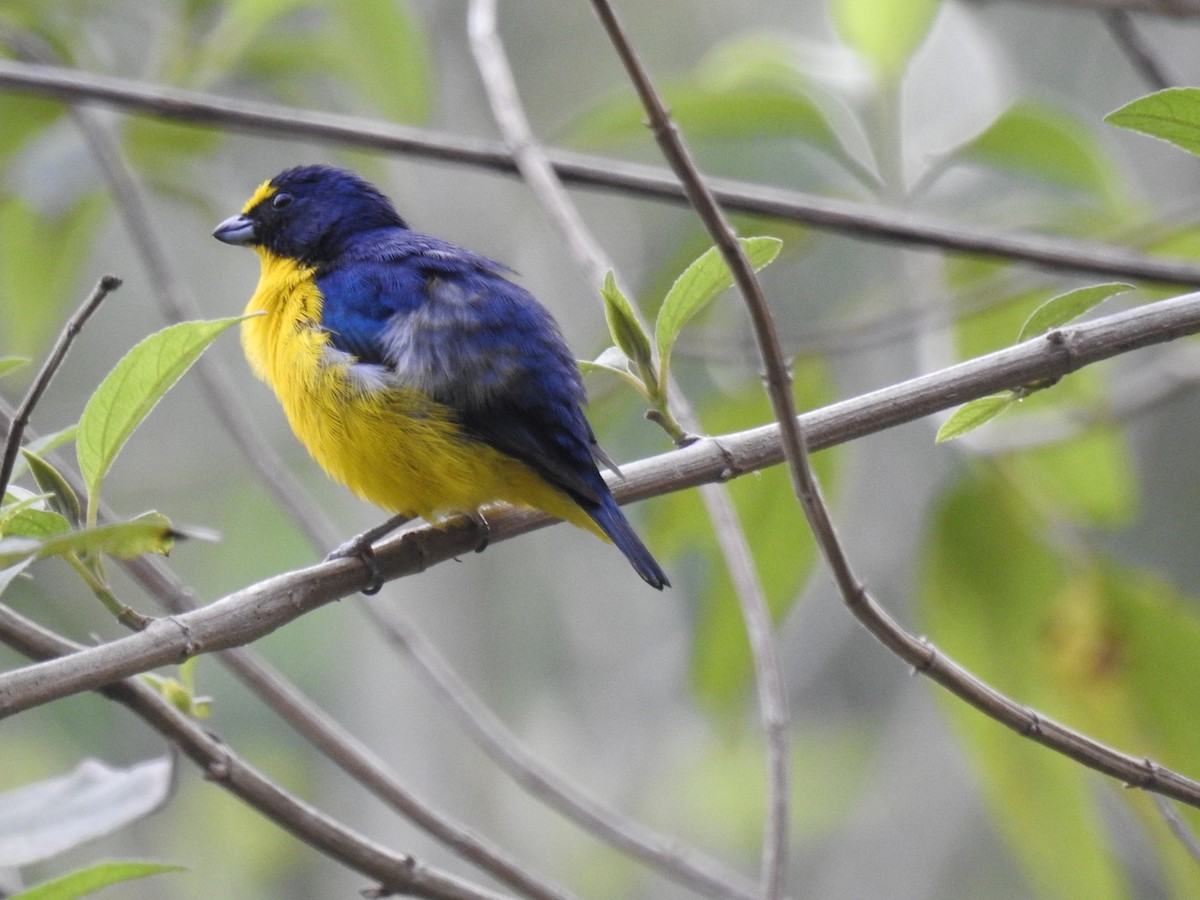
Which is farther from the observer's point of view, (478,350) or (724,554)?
(478,350)

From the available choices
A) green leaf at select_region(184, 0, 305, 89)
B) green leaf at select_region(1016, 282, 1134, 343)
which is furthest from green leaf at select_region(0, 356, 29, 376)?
green leaf at select_region(184, 0, 305, 89)

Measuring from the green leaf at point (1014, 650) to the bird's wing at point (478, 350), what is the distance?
102cm

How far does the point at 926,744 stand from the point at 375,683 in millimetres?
3418

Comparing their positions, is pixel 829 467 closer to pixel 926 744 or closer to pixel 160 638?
pixel 160 638

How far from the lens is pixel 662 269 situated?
12.8ft

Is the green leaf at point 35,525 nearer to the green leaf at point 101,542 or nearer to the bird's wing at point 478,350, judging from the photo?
the green leaf at point 101,542

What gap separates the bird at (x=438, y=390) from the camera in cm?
280

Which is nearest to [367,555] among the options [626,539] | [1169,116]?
[626,539]

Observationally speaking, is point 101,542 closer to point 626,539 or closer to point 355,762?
point 355,762

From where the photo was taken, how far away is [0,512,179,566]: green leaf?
4.92 feet

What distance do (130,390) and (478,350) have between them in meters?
1.14

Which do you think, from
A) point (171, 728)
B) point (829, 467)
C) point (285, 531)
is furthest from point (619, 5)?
point (171, 728)

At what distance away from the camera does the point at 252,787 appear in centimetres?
195

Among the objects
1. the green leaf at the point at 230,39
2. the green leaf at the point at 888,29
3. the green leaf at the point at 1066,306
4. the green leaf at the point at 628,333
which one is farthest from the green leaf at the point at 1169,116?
the green leaf at the point at 230,39
